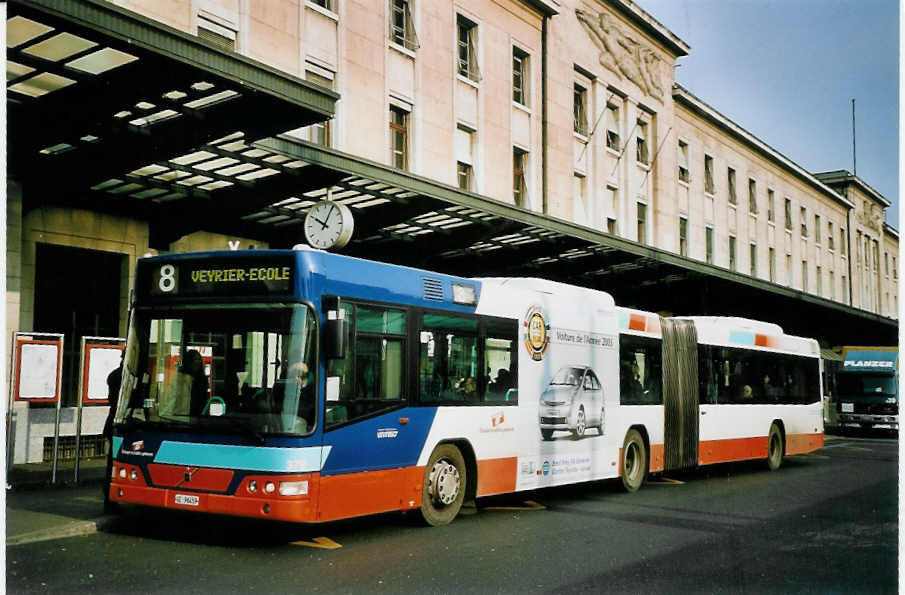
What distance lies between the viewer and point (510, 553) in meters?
8.48

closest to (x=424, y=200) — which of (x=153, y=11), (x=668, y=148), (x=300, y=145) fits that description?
(x=300, y=145)

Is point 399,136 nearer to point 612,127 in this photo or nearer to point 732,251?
point 612,127

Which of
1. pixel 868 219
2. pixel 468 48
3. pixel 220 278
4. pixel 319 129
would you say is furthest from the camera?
pixel 868 219

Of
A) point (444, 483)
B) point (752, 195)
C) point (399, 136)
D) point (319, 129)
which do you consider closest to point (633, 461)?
point (444, 483)

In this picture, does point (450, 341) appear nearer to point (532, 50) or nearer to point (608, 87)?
point (532, 50)

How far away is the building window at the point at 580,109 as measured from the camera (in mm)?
30094

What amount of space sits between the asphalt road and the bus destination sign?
2265mm

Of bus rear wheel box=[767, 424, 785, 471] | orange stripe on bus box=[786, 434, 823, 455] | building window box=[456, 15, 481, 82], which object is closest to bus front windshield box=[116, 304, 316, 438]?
bus rear wheel box=[767, 424, 785, 471]

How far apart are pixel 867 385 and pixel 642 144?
11.3m

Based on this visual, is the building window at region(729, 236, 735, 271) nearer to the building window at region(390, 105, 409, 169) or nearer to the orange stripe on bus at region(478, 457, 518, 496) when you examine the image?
the building window at region(390, 105, 409, 169)

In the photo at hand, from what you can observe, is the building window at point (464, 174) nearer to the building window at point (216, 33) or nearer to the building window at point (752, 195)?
the building window at point (216, 33)

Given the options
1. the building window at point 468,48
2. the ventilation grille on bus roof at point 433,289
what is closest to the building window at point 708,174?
the building window at point 468,48

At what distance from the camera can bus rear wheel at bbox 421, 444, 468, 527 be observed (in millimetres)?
9891

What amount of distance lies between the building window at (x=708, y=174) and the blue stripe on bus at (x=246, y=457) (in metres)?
33.1
